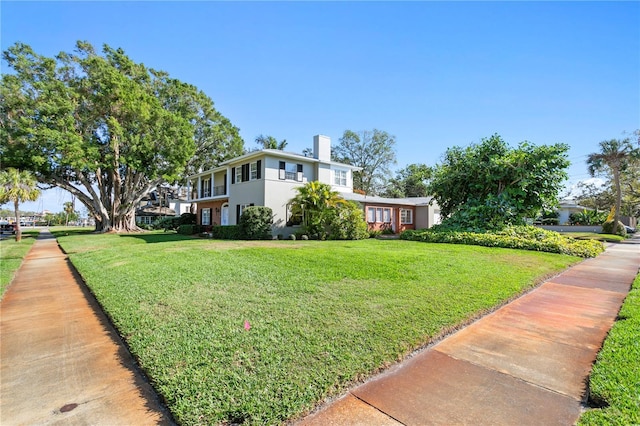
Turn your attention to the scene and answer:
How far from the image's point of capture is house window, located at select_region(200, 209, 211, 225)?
2715cm

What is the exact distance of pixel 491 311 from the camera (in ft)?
17.2

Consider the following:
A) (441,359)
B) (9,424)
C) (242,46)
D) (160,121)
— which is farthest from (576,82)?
(160,121)

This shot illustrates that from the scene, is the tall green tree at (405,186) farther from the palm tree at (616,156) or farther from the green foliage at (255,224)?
the green foliage at (255,224)

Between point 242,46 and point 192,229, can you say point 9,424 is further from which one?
point 192,229

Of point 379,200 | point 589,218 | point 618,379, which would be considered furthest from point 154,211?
point 589,218

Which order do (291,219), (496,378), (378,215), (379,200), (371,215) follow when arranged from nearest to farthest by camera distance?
(496,378), (291,219), (371,215), (379,200), (378,215)

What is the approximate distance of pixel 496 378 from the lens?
316 cm

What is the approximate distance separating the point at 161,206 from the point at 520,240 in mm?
48719

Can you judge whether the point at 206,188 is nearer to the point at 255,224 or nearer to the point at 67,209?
the point at 255,224

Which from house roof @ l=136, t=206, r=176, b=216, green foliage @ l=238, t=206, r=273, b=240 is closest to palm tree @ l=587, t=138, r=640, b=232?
green foliage @ l=238, t=206, r=273, b=240

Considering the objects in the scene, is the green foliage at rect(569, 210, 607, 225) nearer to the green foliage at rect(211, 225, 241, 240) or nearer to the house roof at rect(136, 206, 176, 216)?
the green foliage at rect(211, 225, 241, 240)

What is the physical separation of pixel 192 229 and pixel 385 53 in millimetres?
19227

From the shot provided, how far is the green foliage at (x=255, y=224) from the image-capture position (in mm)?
17672

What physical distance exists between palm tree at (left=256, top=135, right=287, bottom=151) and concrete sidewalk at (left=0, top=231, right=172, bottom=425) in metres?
33.7
